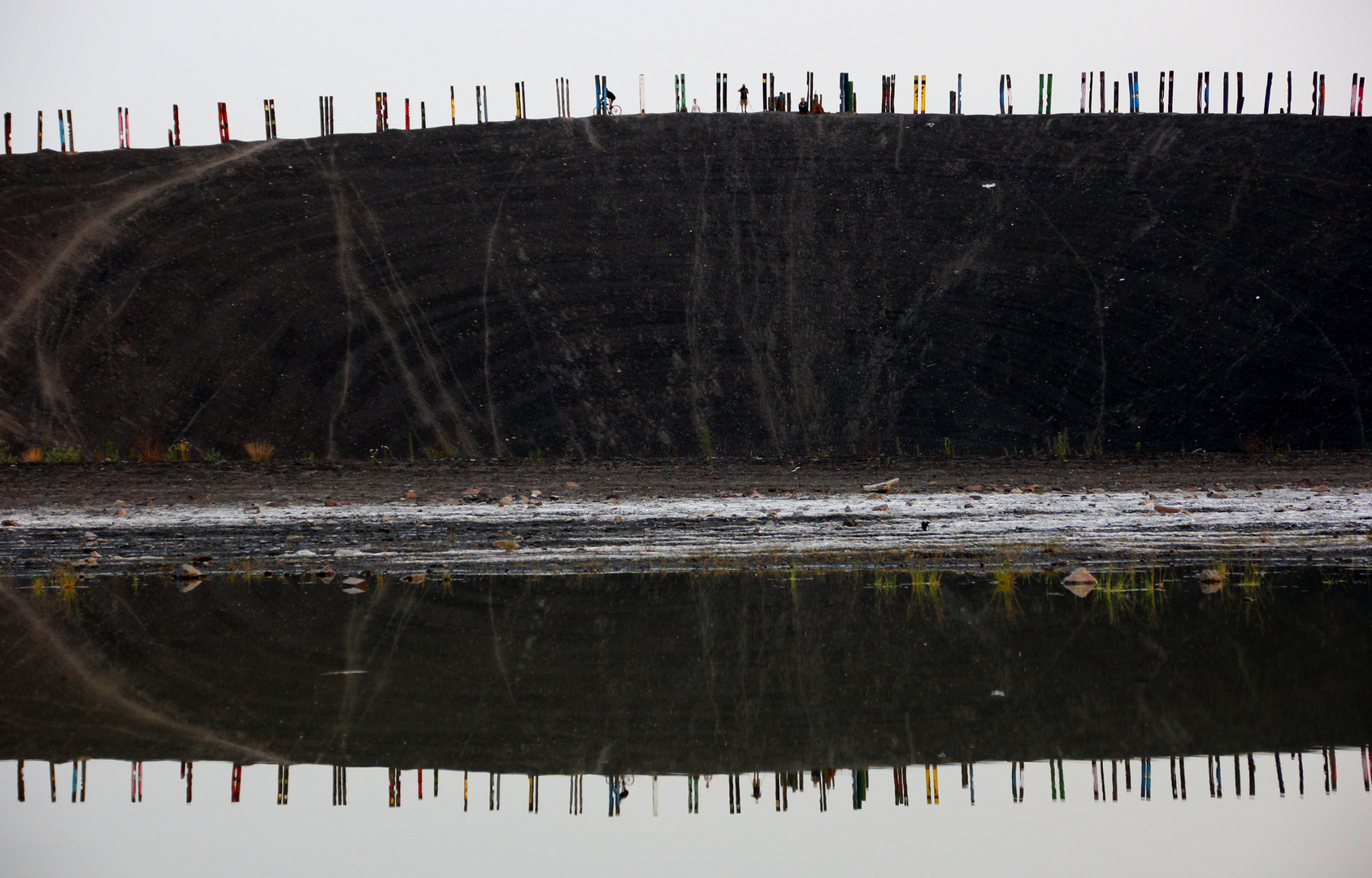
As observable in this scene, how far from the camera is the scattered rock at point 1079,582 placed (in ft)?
24.8

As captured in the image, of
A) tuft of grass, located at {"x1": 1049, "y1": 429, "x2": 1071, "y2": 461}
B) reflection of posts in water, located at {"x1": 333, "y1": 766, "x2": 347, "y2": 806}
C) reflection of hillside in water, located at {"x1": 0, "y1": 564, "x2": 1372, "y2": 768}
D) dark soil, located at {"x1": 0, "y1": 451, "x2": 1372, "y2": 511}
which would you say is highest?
reflection of posts in water, located at {"x1": 333, "y1": 766, "x2": 347, "y2": 806}

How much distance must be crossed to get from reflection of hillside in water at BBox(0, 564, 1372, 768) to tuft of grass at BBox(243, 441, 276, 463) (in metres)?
13.9

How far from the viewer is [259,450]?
21812 millimetres

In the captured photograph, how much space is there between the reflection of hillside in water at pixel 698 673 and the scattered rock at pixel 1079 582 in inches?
4.3

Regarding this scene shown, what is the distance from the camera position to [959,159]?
29.2m

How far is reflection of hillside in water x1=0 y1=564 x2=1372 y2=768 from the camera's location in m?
4.32

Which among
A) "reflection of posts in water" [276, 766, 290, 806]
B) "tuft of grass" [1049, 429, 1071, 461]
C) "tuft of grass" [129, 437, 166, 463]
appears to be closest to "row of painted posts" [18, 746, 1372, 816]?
"reflection of posts in water" [276, 766, 290, 806]

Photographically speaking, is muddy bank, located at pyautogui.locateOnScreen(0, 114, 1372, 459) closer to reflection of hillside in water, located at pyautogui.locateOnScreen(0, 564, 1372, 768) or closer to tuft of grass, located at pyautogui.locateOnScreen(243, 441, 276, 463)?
tuft of grass, located at pyautogui.locateOnScreen(243, 441, 276, 463)

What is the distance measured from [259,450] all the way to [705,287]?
397 inches

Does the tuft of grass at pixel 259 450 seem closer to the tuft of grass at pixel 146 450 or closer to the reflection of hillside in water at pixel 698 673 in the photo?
the tuft of grass at pixel 146 450

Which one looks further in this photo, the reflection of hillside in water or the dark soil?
the dark soil

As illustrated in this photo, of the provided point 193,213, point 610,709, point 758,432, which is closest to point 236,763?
point 610,709

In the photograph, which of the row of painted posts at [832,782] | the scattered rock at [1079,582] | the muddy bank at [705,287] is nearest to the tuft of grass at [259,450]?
the muddy bank at [705,287]

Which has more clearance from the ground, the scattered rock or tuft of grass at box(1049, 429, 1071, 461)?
the scattered rock
